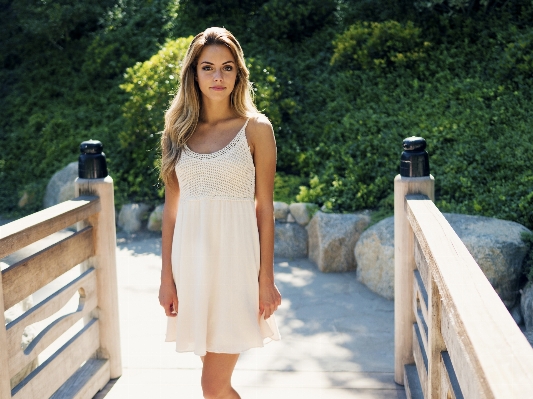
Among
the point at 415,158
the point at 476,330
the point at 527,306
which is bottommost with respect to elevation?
the point at 527,306

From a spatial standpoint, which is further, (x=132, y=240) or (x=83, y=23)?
(x=83, y=23)

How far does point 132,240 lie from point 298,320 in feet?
10.2

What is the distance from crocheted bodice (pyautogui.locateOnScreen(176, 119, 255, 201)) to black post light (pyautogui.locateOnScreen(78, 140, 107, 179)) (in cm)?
113

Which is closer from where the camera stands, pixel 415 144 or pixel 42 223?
pixel 42 223

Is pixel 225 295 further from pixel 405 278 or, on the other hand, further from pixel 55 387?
pixel 405 278

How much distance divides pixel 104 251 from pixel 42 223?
835mm

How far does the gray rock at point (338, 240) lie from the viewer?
21.8 ft

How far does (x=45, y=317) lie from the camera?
3287 mm

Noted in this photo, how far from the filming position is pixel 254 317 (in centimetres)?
289

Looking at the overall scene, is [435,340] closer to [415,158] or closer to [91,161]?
[415,158]

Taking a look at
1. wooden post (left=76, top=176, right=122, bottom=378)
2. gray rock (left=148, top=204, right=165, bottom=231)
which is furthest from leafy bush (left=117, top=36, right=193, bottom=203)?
wooden post (left=76, top=176, right=122, bottom=378)

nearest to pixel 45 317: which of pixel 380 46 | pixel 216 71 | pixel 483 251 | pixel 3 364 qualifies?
pixel 3 364

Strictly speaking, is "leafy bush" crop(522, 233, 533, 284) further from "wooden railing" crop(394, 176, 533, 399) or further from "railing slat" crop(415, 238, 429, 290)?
"railing slat" crop(415, 238, 429, 290)

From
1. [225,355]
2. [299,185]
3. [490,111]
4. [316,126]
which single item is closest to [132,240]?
[299,185]
